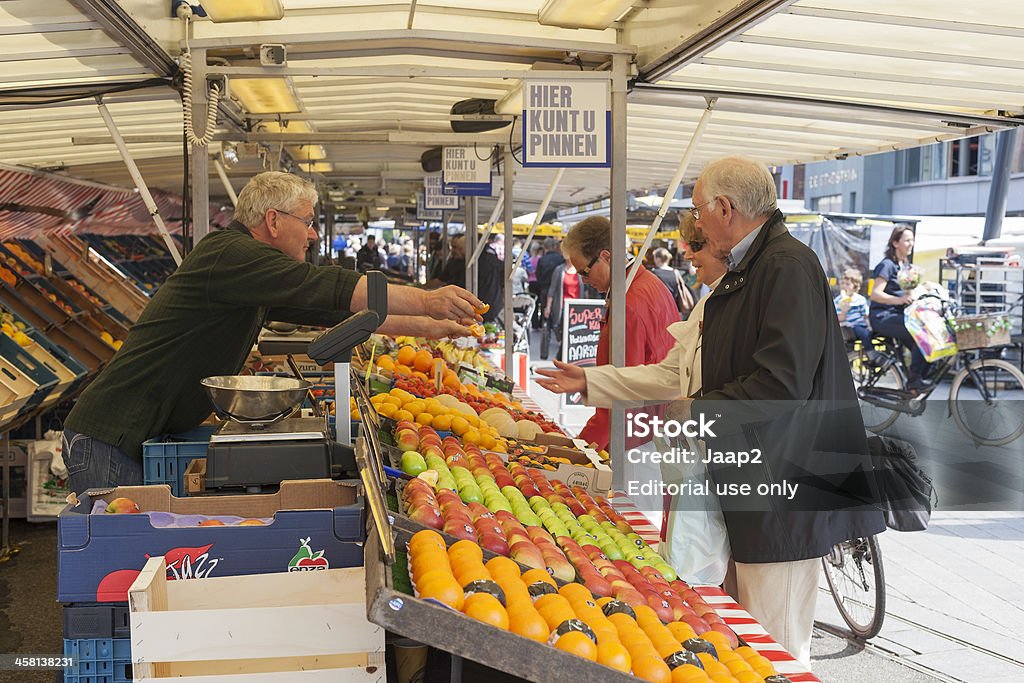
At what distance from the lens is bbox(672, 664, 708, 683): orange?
1.76m

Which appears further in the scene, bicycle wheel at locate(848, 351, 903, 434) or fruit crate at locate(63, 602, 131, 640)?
bicycle wheel at locate(848, 351, 903, 434)

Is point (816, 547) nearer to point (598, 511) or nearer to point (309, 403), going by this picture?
point (598, 511)

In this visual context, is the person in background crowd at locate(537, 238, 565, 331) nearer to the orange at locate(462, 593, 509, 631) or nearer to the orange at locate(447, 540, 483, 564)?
the orange at locate(447, 540, 483, 564)

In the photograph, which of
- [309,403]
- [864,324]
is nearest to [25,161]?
[309,403]

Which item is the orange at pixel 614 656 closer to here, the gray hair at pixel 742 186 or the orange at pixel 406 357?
the gray hair at pixel 742 186

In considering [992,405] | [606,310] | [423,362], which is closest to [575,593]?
[606,310]

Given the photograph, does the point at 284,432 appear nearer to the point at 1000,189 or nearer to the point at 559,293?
the point at 1000,189

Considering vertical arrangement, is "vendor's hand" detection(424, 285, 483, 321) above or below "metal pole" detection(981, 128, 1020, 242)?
below

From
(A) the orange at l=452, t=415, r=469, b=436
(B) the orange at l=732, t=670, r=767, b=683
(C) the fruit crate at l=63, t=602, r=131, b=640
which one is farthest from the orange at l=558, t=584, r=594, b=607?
(A) the orange at l=452, t=415, r=469, b=436

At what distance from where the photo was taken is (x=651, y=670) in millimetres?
1753

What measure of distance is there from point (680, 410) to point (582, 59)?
2.54 m

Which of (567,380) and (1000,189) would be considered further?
(1000,189)

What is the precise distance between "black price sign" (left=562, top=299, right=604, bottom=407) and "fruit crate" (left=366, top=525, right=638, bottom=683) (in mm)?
8629

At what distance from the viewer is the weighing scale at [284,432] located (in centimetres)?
242
